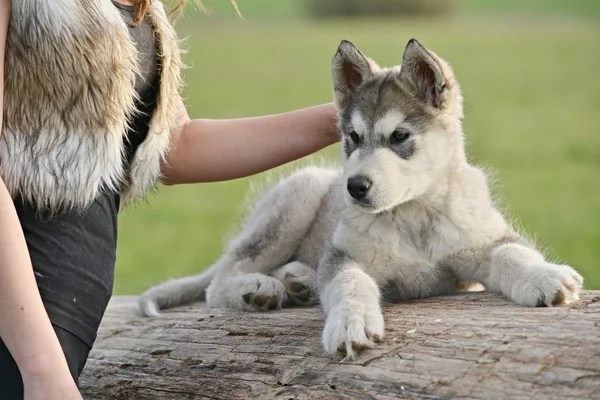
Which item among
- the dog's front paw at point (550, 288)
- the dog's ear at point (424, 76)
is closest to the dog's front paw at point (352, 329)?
the dog's front paw at point (550, 288)

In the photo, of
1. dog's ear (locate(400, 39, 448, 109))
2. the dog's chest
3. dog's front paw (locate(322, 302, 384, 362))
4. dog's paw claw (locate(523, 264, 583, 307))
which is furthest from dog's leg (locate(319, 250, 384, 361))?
dog's ear (locate(400, 39, 448, 109))

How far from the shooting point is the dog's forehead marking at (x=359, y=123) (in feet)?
12.9

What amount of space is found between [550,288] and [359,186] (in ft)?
2.82

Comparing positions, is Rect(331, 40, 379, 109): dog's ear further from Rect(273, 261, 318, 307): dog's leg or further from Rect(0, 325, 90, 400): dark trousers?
Rect(0, 325, 90, 400): dark trousers

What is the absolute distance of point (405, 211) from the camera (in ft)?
12.8

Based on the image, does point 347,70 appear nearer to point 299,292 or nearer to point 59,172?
point 299,292

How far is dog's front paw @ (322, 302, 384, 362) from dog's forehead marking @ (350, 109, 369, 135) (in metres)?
0.92

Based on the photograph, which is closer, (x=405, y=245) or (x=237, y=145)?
(x=405, y=245)

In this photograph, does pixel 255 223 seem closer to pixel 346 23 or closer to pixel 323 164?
pixel 323 164

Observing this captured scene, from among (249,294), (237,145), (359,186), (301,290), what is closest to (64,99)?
(237,145)

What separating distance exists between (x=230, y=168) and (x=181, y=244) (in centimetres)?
889

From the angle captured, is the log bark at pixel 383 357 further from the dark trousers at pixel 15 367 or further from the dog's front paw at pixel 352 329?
the dark trousers at pixel 15 367

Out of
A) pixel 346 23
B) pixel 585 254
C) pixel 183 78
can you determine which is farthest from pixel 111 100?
pixel 346 23

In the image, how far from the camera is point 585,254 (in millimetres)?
11555
